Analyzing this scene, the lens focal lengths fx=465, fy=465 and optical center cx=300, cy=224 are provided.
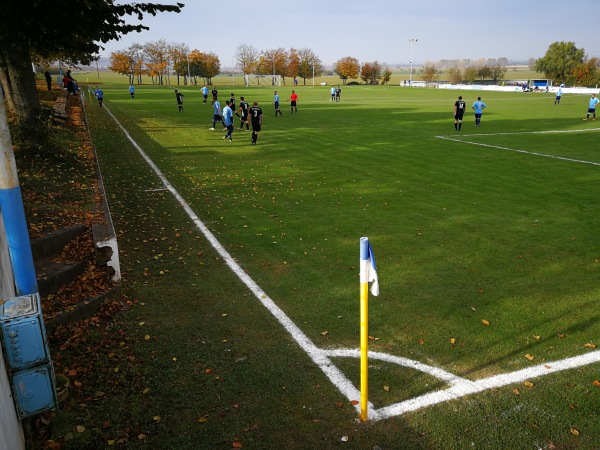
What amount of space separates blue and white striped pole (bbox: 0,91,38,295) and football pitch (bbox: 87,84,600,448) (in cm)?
256

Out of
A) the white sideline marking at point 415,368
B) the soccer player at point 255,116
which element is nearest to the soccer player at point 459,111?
the soccer player at point 255,116

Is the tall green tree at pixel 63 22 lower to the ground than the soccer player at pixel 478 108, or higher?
higher

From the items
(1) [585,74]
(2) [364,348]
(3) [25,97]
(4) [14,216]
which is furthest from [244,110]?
(1) [585,74]

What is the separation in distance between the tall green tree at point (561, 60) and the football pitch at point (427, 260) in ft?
314

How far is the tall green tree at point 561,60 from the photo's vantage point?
98.6m

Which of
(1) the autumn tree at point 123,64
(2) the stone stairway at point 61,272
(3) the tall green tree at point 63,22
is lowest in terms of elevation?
(2) the stone stairway at point 61,272

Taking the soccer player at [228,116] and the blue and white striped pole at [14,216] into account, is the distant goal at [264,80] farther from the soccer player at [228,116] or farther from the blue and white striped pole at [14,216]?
the blue and white striped pole at [14,216]

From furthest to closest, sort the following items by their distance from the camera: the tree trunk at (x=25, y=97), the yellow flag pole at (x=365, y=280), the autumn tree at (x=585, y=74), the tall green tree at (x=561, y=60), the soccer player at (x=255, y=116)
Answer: the tall green tree at (x=561, y=60), the autumn tree at (x=585, y=74), the soccer player at (x=255, y=116), the tree trunk at (x=25, y=97), the yellow flag pole at (x=365, y=280)

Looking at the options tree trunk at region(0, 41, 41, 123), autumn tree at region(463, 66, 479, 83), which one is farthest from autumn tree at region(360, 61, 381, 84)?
tree trunk at region(0, 41, 41, 123)

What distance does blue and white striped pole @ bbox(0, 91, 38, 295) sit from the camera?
5.03 meters

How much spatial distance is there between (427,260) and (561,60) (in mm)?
111985

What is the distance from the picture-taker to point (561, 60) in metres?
99.8

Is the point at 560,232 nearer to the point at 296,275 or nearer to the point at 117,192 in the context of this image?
the point at 296,275

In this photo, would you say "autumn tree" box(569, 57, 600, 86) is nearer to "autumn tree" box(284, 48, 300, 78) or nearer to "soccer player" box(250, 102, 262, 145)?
"autumn tree" box(284, 48, 300, 78)
